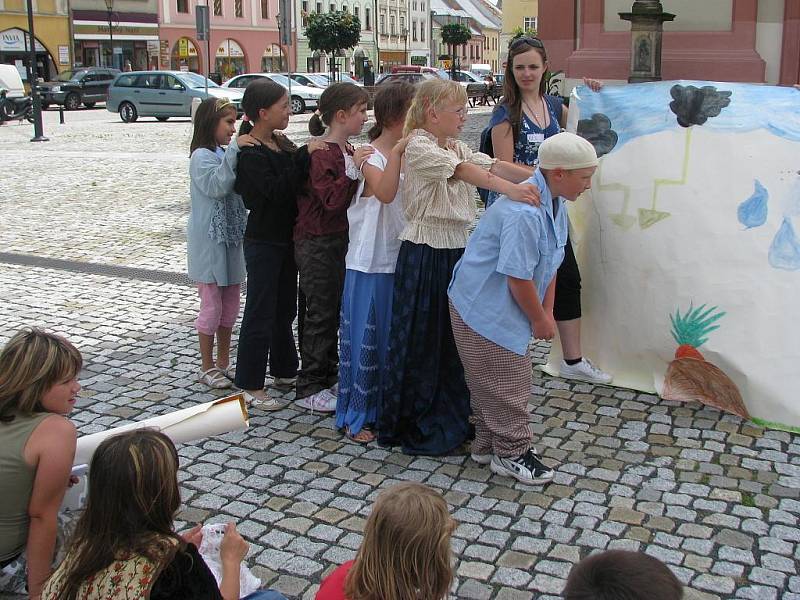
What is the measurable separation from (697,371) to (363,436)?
164cm

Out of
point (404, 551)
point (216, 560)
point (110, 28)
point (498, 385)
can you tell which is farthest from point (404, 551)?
point (110, 28)

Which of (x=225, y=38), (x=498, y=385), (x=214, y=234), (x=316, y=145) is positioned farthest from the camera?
(x=225, y=38)

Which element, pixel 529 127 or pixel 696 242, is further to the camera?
pixel 529 127

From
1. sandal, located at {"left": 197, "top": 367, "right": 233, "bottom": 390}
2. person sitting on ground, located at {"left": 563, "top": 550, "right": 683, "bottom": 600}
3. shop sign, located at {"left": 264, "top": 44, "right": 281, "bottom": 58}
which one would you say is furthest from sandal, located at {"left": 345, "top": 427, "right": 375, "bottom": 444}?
shop sign, located at {"left": 264, "top": 44, "right": 281, "bottom": 58}

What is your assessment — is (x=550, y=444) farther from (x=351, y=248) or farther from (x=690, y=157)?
(x=690, y=157)

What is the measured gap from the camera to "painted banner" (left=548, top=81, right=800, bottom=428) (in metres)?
4.61

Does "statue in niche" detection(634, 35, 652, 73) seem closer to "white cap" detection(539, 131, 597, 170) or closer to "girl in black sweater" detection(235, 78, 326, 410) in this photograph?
"girl in black sweater" detection(235, 78, 326, 410)

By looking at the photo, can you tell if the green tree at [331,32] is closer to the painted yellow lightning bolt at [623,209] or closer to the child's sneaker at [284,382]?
the child's sneaker at [284,382]

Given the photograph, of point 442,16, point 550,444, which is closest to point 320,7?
point 442,16

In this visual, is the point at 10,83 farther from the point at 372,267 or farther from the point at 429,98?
the point at 429,98

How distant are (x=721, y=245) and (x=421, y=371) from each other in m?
1.58

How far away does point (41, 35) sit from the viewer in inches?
1828

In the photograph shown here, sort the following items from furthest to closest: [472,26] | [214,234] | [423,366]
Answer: [472,26] → [214,234] → [423,366]

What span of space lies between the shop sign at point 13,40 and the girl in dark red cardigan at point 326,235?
146 feet
